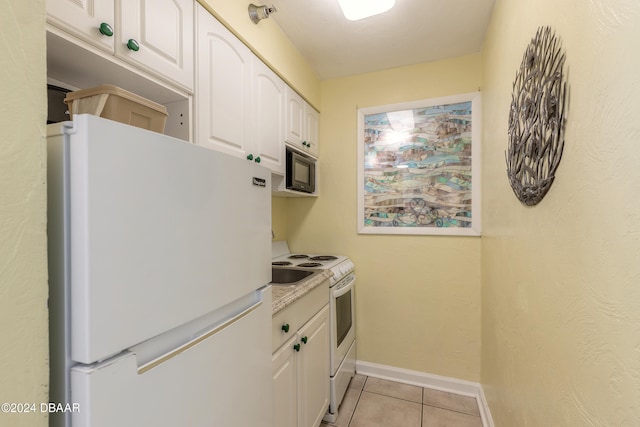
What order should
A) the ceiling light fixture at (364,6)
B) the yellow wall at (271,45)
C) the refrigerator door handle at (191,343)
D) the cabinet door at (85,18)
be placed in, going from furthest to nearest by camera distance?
the ceiling light fixture at (364,6)
the yellow wall at (271,45)
the cabinet door at (85,18)
the refrigerator door handle at (191,343)

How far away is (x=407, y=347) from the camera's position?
2.22m

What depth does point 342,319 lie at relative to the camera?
2010 millimetres

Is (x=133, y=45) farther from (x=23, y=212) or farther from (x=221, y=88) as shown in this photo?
(x=23, y=212)

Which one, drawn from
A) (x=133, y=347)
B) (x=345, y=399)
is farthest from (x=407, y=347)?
(x=133, y=347)

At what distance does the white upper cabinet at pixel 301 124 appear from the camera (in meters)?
1.94

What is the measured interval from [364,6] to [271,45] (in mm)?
587

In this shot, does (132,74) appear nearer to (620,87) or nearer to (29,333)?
(29,333)

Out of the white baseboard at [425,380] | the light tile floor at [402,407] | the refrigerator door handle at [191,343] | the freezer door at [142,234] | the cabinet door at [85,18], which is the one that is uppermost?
the cabinet door at [85,18]

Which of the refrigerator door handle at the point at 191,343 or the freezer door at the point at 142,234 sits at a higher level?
the freezer door at the point at 142,234

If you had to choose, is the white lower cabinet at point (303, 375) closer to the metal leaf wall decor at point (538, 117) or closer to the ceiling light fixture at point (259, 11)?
the metal leaf wall decor at point (538, 117)

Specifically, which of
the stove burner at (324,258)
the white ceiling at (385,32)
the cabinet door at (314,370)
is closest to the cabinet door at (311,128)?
the white ceiling at (385,32)

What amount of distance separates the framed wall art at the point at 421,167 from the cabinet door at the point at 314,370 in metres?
0.97

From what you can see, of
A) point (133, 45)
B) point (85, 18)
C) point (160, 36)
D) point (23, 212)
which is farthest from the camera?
point (160, 36)

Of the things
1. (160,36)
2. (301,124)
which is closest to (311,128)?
(301,124)
